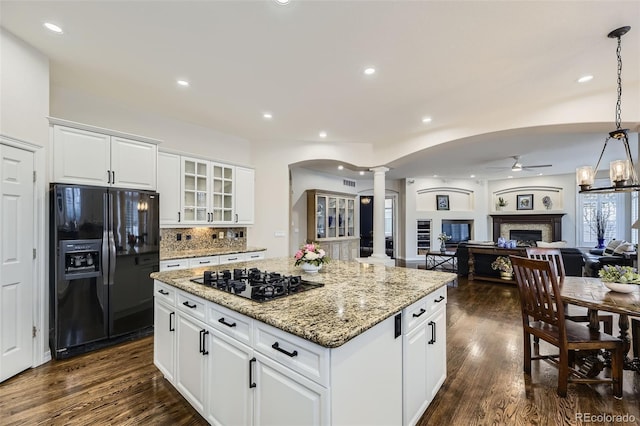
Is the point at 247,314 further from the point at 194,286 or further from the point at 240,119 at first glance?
the point at 240,119

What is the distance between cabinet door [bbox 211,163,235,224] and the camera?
14.6ft

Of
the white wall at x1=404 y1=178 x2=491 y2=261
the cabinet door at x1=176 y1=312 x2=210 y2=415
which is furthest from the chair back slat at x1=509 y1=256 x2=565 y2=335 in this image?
the white wall at x1=404 y1=178 x2=491 y2=261

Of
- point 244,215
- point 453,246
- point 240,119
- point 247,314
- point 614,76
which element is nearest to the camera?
point 247,314

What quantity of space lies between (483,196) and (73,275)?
10907mm

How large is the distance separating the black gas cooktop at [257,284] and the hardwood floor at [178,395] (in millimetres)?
919

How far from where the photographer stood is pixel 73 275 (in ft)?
8.96

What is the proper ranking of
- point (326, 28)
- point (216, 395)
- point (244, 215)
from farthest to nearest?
1. point (244, 215)
2. point (326, 28)
3. point (216, 395)

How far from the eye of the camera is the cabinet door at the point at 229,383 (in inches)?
58.6

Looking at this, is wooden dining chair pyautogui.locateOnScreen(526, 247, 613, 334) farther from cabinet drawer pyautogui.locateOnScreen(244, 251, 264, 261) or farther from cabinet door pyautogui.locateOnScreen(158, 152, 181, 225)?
cabinet door pyautogui.locateOnScreen(158, 152, 181, 225)

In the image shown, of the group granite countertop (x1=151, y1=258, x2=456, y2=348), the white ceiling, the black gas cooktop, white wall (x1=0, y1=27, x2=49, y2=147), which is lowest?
granite countertop (x1=151, y1=258, x2=456, y2=348)

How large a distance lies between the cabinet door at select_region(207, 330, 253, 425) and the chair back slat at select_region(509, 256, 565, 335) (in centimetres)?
224

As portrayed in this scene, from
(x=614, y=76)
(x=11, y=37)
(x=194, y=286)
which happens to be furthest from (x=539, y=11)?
(x=11, y=37)

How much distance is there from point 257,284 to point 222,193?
9.79 feet

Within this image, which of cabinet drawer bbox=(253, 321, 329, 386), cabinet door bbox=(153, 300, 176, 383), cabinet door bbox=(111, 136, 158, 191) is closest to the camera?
cabinet drawer bbox=(253, 321, 329, 386)
